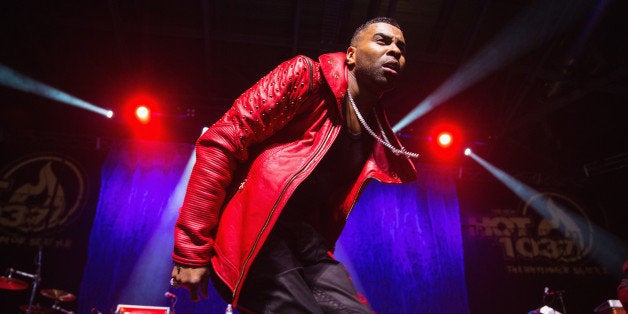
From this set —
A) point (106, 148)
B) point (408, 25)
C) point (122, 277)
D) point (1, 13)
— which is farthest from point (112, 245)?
point (408, 25)

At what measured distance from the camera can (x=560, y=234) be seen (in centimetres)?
802

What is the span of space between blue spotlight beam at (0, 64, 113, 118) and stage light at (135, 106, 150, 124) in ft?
2.00

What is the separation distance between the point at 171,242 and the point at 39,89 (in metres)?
3.91

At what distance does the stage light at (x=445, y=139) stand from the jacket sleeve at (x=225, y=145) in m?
6.59

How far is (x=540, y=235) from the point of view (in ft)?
26.4

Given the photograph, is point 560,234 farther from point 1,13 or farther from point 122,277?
point 1,13

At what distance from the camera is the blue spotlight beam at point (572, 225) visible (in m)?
7.89

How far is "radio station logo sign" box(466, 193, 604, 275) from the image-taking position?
7785 mm

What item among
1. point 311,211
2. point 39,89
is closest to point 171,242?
point 39,89

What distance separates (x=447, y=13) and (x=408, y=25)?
2.07 ft

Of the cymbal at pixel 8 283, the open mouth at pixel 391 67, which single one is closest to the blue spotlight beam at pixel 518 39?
A: the open mouth at pixel 391 67

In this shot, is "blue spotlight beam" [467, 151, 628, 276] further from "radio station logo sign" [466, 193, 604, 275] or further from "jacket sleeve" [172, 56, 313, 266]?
"jacket sleeve" [172, 56, 313, 266]

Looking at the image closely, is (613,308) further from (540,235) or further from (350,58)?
(350,58)

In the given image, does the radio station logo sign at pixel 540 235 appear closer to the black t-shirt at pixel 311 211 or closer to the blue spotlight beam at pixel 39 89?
the black t-shirt at pixel 311 211
